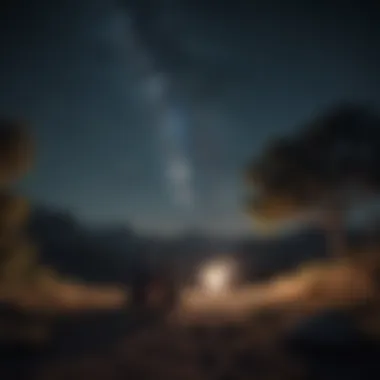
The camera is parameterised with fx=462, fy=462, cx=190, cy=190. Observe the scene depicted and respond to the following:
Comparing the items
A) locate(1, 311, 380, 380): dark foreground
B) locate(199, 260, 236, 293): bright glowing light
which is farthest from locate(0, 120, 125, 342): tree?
locate(199, 260, 236, 293): bright glowing light

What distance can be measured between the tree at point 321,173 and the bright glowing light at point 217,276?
27 centimetres

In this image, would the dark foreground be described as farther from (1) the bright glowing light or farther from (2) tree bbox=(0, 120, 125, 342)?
(1) the bright glowing light

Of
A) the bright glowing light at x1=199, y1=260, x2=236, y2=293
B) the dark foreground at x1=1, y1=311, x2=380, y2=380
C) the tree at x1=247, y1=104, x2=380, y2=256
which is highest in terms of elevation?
the tree at x1=247, y1=104, x2=380, y2=256

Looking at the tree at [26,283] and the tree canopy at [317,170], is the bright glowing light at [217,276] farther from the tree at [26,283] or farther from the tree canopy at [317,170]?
the tree at [26,283]

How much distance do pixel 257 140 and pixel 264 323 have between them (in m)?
0.84

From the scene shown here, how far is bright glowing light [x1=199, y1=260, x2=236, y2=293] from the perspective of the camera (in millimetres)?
2102

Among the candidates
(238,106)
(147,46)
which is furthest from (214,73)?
(147,46)

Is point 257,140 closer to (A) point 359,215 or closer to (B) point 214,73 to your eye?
(B) point 214,73

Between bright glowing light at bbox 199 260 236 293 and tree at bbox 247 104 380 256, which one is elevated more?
tree at bbox 247 104 380 256

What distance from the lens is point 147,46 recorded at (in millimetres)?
2215

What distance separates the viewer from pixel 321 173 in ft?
6.93

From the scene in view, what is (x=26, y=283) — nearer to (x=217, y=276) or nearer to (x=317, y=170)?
(x=217, y=276)

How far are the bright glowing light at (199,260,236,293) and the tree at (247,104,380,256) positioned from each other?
0.27 meters

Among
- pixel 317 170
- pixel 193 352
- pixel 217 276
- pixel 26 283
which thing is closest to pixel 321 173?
pixel 317 170
